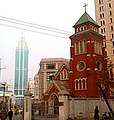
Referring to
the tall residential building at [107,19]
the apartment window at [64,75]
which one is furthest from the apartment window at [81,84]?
the tall residential building at [107,19]

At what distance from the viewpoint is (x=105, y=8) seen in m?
68.3

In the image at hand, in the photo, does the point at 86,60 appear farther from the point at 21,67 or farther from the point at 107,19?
the point at 21,67

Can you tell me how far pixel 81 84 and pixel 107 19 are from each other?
32922mm

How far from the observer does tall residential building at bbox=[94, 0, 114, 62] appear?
6494cm

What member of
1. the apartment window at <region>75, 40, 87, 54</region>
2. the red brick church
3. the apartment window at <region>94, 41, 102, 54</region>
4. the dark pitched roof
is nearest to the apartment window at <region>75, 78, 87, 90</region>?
the red brick church

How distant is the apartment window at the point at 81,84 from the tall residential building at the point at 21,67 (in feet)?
462

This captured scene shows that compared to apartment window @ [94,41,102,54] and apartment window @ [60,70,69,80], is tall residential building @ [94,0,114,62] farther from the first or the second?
apartment window @ [94,41,102,54]

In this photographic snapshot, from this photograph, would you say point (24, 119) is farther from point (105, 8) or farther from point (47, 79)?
point (47, 79)

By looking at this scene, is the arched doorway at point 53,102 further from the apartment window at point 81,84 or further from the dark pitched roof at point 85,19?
the dark pitched roof at point 85,19

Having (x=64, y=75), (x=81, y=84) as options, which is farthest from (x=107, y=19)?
(x=81, y=84)

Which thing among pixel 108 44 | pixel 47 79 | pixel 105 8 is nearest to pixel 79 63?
pixel 108 44

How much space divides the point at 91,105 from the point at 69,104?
447 centimetres

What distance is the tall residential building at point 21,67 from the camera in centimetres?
18038

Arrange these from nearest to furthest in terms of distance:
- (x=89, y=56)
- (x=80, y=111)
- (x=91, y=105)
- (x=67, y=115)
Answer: (x=67, y=115)
(x=80, y=111)
(x=91, y=105)
(x=89, y=56)
